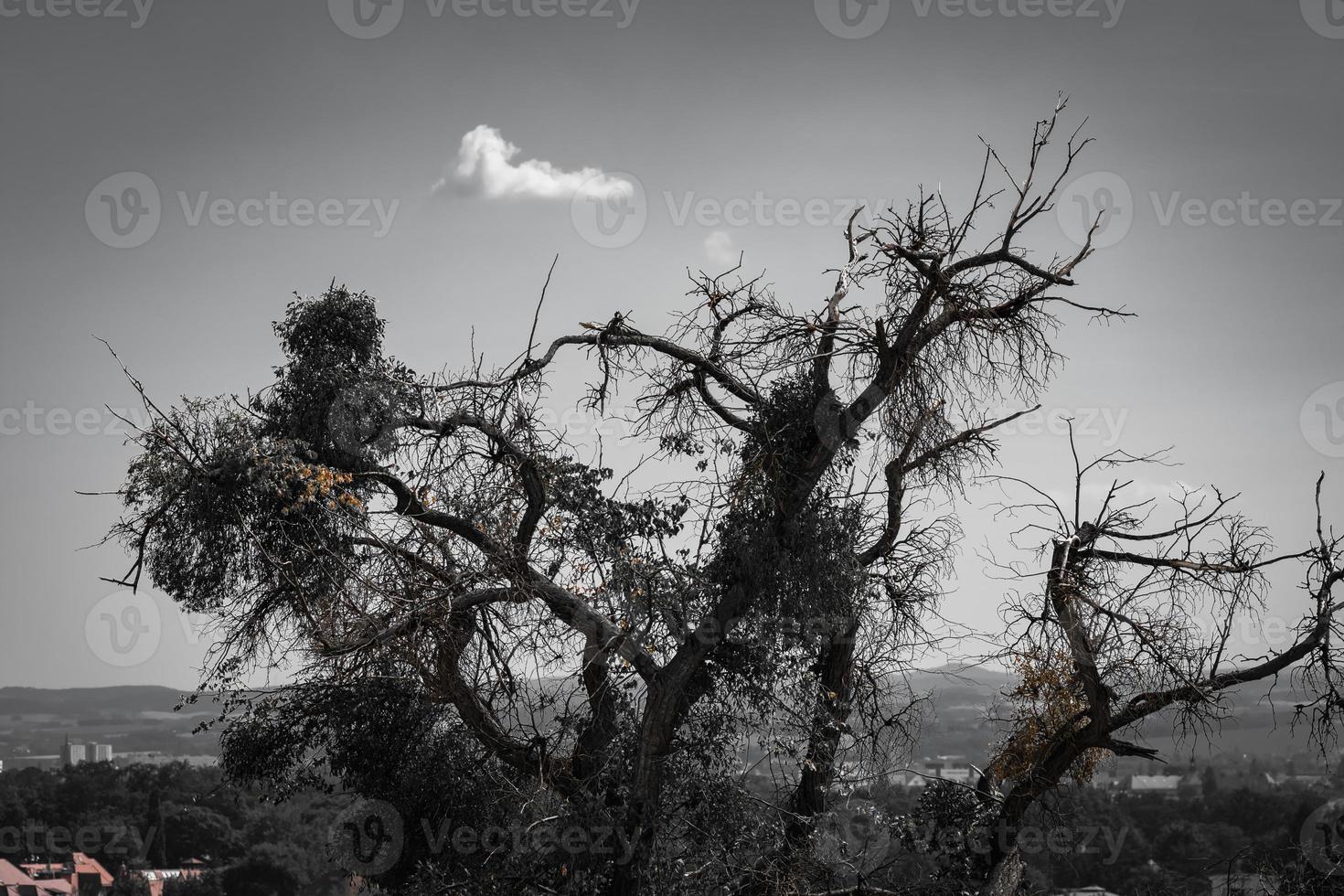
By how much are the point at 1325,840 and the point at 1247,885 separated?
23.8 inches

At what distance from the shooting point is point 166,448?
26.6 ft

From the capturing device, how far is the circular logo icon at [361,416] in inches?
331

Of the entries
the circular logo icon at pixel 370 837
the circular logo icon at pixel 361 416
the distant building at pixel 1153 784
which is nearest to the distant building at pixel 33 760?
the circular logo icon at pixel 370 837

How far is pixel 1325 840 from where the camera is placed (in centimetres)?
744

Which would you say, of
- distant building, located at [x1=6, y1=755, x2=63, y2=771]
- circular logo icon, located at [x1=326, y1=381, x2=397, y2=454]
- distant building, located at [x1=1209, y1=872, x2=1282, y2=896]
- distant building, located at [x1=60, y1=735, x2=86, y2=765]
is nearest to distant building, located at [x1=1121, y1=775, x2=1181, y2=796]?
distant building, located at [x1=1209, y1=872, x2=1282, y2=896]

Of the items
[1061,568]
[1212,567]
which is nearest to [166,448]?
[1061,568]

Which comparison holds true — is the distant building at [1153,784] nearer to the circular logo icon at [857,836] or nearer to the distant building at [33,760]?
the circular logo icon at [857,836]

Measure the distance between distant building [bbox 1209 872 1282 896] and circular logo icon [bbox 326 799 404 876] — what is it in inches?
240

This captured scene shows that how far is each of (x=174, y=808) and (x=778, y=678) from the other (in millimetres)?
15541

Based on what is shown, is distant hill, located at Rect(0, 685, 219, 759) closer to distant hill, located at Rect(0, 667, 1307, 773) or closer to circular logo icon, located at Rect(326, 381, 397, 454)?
distant hill, located at Rect(0, 667, 1307, 773)

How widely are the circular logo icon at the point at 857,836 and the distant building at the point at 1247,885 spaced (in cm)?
216

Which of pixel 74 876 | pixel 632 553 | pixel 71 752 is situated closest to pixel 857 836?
pixel 632 553

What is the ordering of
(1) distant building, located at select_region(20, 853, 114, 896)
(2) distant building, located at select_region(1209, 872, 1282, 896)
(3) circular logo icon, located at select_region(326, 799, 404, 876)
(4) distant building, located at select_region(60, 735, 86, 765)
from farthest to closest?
(4) distant building, located at select_region(60, 735, 86, 765) → (1) distant building, located at select_region(20, 853, 114, 896) → (3) circular logo icon, located at select_region(326, 799, 404, 876) → (2) distant building, located at select_region(1209, 872, 1282, 896)

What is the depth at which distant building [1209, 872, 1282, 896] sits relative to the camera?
6.95 m
